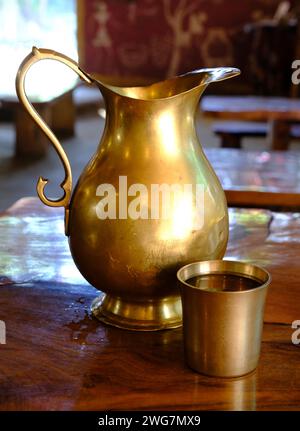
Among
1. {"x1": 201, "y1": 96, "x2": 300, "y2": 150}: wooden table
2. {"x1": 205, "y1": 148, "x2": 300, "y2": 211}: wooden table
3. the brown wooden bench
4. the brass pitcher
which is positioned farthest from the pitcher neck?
the brown wooden bench

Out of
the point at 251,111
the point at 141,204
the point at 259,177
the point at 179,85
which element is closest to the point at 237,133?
the point at 251,111

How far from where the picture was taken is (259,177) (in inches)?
67.6

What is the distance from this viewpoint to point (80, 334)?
0.66 metres

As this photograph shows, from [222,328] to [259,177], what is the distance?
47.1 inches

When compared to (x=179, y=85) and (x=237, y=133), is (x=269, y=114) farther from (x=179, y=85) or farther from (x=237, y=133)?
(x=179, y=85)

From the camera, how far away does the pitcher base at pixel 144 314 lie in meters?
0.67

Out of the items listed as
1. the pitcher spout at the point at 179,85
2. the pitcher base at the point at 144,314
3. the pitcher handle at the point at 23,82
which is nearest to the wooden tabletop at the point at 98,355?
the pitcher base at the point at 144,314

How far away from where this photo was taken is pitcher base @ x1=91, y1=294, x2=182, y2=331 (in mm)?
668

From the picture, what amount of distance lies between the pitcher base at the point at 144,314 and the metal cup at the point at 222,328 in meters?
0.09

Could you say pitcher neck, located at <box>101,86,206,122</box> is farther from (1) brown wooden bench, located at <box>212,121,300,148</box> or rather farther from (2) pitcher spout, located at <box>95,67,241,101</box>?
(1) brown wooden bench, located at <box>212,121,300,148</box>

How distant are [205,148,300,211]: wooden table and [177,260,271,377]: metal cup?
96cm
